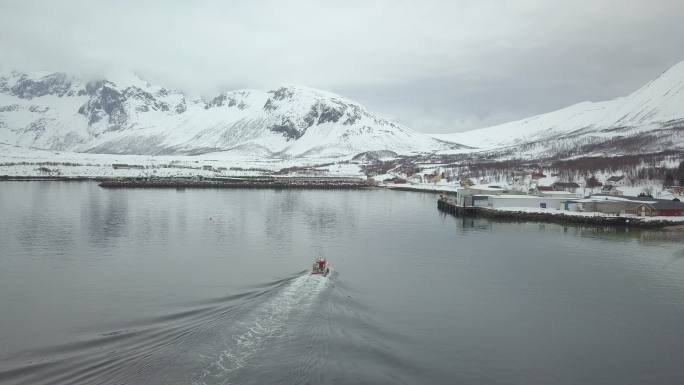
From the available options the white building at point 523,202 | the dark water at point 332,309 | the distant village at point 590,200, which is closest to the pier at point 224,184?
the distant village at point 590,200

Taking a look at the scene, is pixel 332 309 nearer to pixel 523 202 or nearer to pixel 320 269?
pixel 320 269

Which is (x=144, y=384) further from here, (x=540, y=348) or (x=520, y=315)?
(x=520, y=315)

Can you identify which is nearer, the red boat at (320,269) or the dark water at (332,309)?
the dark water at (332,309)

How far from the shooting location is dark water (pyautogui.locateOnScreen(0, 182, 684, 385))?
13.0 meters

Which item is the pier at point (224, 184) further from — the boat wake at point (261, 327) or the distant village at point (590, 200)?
the boat wake at point (261, 327)

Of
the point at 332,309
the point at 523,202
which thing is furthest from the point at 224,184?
the point at 332,309

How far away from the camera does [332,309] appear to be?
1770cm

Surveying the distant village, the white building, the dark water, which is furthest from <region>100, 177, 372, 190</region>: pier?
the dark water

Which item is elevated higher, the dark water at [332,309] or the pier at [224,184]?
the pier at [224,184]

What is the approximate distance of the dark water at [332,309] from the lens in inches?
511

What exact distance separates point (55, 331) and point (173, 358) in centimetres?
474

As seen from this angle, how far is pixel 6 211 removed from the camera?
44.6 meters

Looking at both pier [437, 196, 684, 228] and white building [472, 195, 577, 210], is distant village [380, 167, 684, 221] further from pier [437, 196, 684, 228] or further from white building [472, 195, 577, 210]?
pier [437, 196, 684, 228]

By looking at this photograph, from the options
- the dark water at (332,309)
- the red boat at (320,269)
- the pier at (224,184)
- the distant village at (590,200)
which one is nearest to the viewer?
the dark water at (332,309)
